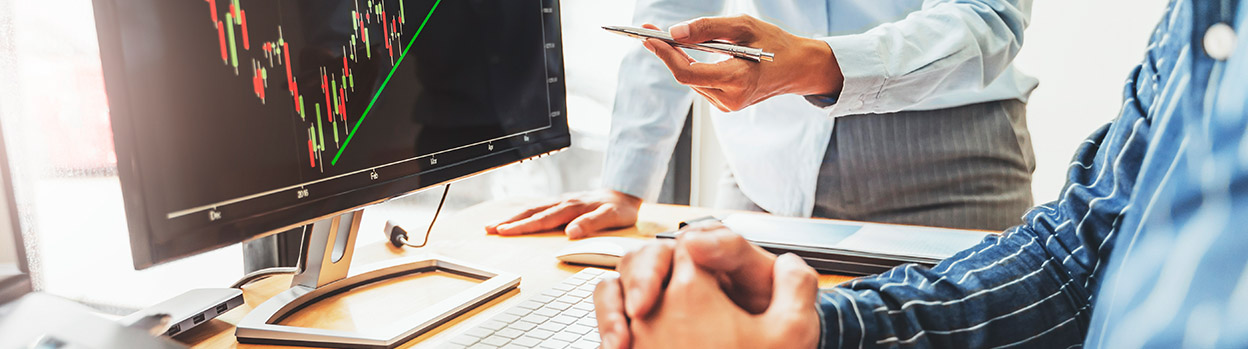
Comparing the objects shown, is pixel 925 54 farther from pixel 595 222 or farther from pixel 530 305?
pixel 530 305

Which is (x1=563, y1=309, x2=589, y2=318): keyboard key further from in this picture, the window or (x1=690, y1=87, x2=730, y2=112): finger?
the window

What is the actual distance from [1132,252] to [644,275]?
0.71 ft

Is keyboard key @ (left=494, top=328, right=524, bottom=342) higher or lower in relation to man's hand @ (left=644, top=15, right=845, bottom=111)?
lower

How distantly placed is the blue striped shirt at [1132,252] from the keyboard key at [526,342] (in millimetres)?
221

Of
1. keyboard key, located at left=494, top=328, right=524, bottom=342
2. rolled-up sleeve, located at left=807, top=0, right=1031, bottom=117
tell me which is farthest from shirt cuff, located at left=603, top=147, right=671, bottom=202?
keyboard key, located at left=494, top=328, right=524, bottom=342

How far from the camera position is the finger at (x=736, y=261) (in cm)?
38

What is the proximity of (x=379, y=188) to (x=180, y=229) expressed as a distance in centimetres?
19

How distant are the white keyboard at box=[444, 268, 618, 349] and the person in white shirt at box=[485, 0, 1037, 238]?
0.96 ft

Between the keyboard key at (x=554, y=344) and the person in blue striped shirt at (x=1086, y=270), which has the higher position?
the person in blue striped shirt at (x=1086, y=270)

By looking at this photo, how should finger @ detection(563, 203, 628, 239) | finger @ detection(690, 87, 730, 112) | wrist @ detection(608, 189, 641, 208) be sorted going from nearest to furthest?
1. finger @ detection(690, 87, 730, 112)
2. finger @ detection(563, 203, 628, 239)
3. wrist @ detection(608, 189, 641, 208)

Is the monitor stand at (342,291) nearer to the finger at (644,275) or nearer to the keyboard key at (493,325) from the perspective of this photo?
the keyboard key at (493,325)

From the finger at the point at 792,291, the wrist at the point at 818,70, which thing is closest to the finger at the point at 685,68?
the wrist at the point at 818,70

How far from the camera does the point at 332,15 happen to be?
1.99 ft

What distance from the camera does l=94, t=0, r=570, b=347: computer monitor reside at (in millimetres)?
475
